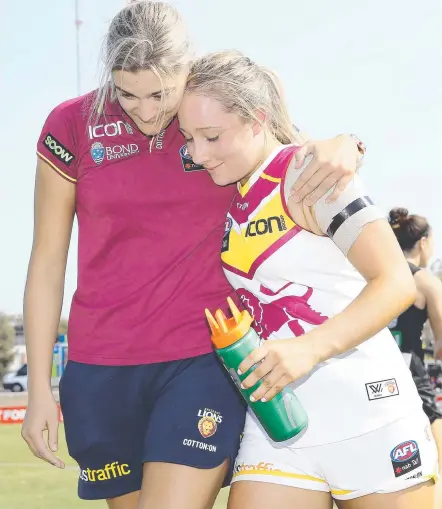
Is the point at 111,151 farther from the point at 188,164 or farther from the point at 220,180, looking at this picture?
the point at 220,180

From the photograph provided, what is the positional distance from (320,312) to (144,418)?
859 millimetres

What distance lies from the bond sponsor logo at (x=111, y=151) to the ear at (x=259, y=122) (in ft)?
1.57

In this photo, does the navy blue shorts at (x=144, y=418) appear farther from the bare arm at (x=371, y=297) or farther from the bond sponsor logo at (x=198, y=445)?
the bare arm at (x=371, y=297)

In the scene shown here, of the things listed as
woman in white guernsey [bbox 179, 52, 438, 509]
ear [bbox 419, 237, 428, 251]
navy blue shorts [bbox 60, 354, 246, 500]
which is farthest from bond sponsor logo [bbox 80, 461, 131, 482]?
ear [bbox 419, 237, 428, 251]

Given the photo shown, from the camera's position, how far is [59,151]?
3590mm

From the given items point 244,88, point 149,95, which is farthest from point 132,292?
point 244,88

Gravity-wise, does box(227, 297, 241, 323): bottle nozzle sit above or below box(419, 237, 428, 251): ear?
above

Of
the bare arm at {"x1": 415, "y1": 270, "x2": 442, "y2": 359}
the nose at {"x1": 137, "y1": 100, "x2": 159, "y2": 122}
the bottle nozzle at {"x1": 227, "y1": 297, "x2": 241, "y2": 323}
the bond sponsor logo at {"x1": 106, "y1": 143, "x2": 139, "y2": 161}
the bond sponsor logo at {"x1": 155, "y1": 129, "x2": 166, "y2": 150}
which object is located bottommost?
the bare arm at {"x1": 415, "y1": 270, "x2": 442, "y2": 359}

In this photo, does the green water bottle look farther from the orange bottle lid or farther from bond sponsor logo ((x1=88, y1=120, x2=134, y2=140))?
bond sponsor logo ((x1=88, y1=120, x2=134, y2=140))

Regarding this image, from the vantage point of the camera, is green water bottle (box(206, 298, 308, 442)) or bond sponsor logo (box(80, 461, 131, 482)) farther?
bond sponsor logo (box(80, 461, 131, 482))

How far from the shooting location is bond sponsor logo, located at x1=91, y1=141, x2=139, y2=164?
3.56m

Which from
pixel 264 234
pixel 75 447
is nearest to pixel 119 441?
pixel 75 447

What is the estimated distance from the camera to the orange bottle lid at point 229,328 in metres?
3.01

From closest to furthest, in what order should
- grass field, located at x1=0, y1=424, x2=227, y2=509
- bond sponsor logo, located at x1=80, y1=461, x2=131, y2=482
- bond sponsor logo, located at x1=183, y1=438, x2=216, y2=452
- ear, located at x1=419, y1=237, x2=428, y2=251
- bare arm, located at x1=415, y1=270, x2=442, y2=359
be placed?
bond sponsor logo, located at x1=183, y1=438, x2=216, y2=452 < bond sponsor logo, located at x1=80, y1=461, x2=131, y2=482 < bare arm, located at x1=415, y1=270, x2=442, y2=359 < ear, located at x1=419, y1=237, x2=428, y2=251 < grass field, located at x1=0, y1=424, x2=227, y2=509
